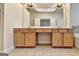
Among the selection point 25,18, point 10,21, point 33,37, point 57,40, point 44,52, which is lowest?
point 44,52

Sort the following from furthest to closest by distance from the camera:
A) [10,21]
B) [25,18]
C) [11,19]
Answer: [25,18] < [11,19] < [10,21]

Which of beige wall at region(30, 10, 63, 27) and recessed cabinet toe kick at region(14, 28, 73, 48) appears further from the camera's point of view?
beige wall at region(30, 10, 63, 27)

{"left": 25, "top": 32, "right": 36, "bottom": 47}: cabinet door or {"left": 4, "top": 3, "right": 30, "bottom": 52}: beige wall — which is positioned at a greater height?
{"left": 4, "top": 3, "right": 30, "bottom": 52}: beige wall

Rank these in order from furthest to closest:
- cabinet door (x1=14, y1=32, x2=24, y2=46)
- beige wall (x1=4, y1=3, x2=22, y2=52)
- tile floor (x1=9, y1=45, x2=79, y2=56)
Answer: cabinet door (x1=14, y1=32, x2=24, y2=46) → beige wall (x1=4, y1=3, x2=22, y2=52) → tile floor (x1=9, y1=45, x2=79, y2=56)

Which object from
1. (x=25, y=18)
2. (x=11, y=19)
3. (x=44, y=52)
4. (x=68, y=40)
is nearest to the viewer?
(x=44, y=52)

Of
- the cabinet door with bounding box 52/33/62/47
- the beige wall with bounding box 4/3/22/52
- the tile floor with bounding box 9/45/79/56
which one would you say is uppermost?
the beige wall with bounding box 4/3/22/52

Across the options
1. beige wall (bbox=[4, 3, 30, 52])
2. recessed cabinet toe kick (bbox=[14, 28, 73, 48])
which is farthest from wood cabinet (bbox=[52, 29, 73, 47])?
beige wall (bbox=[4, 3, 30, 52])

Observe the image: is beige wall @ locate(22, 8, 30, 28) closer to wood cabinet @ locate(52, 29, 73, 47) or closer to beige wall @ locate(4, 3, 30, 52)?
beige wall @ locate(4, 3, 30, 52)

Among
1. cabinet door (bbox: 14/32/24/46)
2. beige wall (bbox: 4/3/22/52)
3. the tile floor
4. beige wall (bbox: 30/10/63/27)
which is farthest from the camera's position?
beige wall (bbox: 30/10/63/27)

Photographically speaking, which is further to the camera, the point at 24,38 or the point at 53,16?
the point at 53,16

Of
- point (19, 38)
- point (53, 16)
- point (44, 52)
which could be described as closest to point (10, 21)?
point (19, 38)

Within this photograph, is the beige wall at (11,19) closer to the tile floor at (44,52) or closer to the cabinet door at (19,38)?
the cabinet door at (19,38)

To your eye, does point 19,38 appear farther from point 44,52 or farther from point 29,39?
point 44,52

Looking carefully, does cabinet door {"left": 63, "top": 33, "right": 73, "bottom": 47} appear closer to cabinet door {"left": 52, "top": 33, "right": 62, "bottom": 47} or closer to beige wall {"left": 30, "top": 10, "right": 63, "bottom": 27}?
cabinet door {"left": 52, "top": 33, "right": 62, "bottom": 47}
